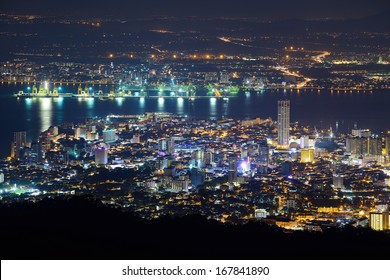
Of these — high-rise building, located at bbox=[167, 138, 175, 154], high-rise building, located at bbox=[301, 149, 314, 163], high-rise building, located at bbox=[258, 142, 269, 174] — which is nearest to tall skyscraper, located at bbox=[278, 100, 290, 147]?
high-rise building, located at bbox=[258, 142, 269, 174]

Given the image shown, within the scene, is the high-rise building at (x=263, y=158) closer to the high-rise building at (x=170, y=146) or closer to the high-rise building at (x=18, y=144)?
the high-rise building at (x=170, y=146)

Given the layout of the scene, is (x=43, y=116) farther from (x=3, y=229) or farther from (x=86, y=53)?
(x=3, y=229)

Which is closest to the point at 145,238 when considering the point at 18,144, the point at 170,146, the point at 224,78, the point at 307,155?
the point at 307,155

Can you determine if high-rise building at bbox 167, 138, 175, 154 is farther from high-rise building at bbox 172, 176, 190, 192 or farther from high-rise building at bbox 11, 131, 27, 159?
high-rise building at bbox 172, 176, 190, 192

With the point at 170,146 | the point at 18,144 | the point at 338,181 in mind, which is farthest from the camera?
the point at 170,146

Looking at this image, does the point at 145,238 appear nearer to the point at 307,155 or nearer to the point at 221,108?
the point at 307,155

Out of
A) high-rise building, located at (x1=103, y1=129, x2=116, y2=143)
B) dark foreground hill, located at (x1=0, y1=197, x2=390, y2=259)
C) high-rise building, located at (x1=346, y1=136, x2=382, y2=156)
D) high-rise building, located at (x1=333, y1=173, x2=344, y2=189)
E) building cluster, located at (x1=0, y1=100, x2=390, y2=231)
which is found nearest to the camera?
dark foreground hill, located at (x1=0, y1=197, x2=390, y2=259)
